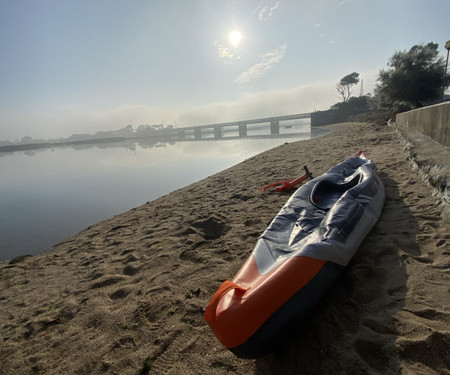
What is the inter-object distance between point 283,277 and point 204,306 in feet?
3.15

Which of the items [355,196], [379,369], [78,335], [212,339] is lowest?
[78,335]

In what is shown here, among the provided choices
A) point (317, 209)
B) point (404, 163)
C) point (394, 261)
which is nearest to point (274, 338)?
point (394, 261)

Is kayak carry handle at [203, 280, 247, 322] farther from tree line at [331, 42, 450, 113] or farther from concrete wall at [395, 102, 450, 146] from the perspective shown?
tree line at [331, 42, 450, 113]

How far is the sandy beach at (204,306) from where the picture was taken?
1446 millimetres

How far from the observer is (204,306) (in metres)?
2.12

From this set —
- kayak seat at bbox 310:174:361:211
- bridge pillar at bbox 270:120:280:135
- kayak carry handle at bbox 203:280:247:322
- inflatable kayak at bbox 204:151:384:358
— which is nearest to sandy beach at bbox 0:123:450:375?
inflatable kayak at bbox 204:151:384:358

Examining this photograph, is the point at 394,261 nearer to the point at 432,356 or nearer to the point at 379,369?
the point at 432,356

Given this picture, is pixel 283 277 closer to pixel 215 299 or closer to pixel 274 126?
pixel 215 299

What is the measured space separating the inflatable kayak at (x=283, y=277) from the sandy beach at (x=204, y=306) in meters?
0.21

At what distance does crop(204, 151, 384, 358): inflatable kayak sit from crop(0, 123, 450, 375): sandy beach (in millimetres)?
210

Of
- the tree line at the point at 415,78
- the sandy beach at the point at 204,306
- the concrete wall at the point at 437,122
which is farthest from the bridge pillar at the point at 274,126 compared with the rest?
the sandy beach at the point at 204,306

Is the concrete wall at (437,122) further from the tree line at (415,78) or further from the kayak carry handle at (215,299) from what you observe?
the tree line at (415,78)

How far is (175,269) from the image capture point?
282 centimetres

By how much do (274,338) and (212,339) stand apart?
23.4 inches
